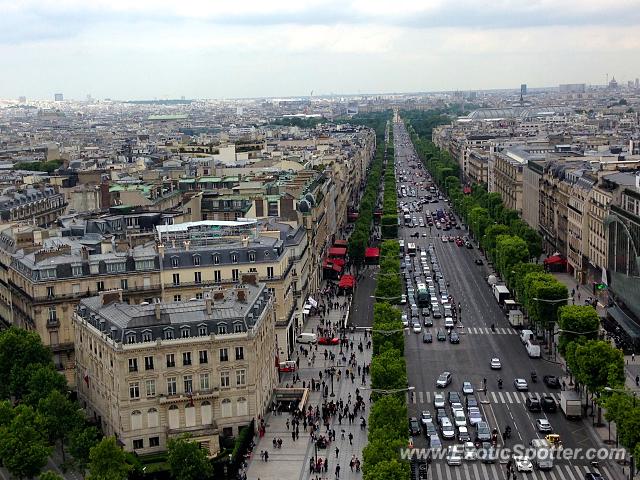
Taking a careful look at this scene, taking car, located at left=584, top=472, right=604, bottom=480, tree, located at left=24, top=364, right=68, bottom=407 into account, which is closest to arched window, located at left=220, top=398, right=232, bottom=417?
tree, located at left=24, top=364, right=68, bottom=407

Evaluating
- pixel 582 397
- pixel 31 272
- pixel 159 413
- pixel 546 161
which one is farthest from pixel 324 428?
pixel 546 161

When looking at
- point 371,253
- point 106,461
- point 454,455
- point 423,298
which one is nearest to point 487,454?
point 454,455

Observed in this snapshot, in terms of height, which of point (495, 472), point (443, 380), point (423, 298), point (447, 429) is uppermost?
point (447, 429)

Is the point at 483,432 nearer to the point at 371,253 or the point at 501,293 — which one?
the point at 501,293

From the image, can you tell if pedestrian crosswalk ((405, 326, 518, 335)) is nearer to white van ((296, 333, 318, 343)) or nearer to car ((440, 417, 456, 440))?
white van ((296, 333, 318, 343))

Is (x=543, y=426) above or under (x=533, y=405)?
above

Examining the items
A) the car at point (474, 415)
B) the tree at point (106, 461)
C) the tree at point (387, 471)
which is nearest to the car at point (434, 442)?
the car at point (474, 415)
